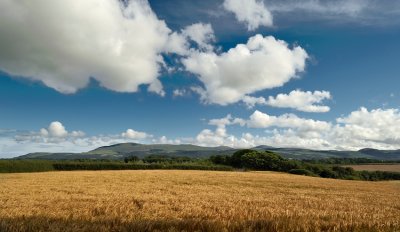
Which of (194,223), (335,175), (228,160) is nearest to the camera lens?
(194,223)

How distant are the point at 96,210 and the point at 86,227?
14.3 ft

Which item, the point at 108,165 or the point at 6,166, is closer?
the point at 6,166

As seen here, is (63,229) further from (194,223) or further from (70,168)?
(70,168)

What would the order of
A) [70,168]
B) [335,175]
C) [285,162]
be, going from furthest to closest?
[285,162] < [335,175] < [70,168]

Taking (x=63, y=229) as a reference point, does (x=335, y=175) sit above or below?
below

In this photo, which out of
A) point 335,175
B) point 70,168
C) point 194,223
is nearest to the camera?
point 194,223

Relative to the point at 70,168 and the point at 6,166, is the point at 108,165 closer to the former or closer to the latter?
the point at 70,168

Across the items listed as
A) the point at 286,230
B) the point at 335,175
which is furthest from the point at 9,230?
the point at 335,175

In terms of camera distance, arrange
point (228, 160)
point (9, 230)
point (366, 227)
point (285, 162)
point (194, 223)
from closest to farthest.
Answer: point (9, 230), point (194, 223), point (366, 227), point (285, 162), point (228, 160)

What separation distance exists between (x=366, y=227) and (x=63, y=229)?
7152 mm

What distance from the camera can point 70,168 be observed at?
286ft

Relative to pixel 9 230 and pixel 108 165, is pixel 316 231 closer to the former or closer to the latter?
pixel 9 230

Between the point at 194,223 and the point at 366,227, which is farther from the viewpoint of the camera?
the point at 366,227

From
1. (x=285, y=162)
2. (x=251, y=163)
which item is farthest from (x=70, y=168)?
(x=285, y=162)
